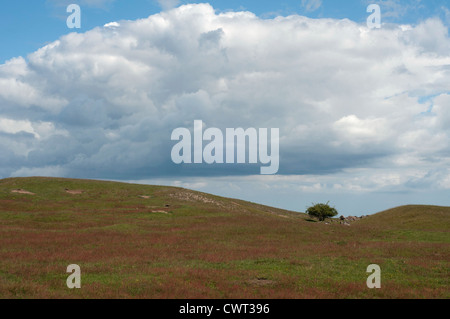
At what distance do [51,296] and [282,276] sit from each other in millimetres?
12754

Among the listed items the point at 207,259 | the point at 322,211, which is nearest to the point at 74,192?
the point at 322,211

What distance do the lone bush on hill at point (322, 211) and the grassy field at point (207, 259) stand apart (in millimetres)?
31402

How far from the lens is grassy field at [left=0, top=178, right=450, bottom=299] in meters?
20.0

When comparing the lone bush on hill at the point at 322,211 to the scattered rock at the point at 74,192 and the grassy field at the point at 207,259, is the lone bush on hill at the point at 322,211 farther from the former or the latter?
the scattered rock at the point at 74,192

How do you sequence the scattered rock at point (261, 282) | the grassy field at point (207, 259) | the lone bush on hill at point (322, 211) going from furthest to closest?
the lone bush on hill at point (322, 211) < the scattered rock at point (261, 282) < the grassy field at point (207, 259)

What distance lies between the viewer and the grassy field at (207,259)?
2005 cm

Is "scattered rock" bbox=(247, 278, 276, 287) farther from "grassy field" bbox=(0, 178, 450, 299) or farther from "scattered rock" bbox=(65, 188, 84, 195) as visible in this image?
"scattered rock" bbox=(65, 188, 84, 195)

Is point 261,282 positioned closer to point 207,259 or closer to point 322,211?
point 207,259

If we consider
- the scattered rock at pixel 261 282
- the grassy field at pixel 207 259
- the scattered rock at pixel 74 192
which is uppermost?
the scattered rock at pixel 74 192

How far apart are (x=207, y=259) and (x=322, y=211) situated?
71.2m

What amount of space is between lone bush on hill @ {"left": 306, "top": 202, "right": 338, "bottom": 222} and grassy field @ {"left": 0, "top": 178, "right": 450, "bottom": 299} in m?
31.4

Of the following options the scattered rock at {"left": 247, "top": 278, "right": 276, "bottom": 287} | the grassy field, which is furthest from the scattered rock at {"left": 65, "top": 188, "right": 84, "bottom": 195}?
the scattered rock at {"left": 247, "top": 278, "right": 276, "bottom": 287}

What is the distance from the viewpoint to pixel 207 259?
30.1 metres

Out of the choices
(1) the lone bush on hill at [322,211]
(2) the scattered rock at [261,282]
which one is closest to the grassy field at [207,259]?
(2) the scattered rock at [261,282]
